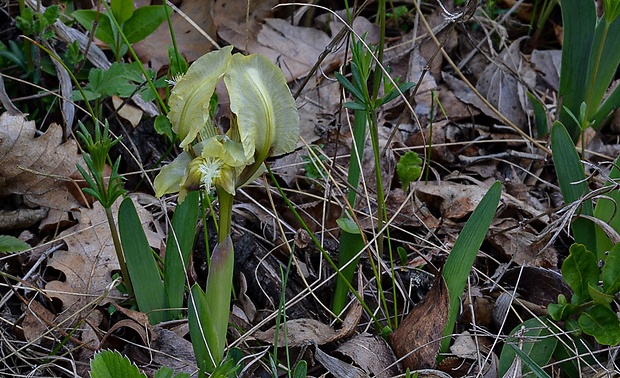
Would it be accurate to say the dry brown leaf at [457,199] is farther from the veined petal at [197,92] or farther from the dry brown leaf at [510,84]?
the veined petal at [197,92]

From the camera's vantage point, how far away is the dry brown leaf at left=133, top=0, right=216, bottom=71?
2613 millimetres

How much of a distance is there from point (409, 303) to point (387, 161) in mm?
628

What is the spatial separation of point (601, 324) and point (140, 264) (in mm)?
1062

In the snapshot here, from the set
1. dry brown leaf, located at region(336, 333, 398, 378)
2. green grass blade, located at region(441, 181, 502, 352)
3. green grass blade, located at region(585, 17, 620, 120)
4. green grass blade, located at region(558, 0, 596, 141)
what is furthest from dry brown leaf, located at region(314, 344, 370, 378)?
green grass blade, located at region(585, 17, 620, 120)

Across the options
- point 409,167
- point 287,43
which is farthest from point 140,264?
point 287,43

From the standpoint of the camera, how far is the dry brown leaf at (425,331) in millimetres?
1639

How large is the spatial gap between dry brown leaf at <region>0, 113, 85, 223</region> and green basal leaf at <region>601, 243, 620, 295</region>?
1.47 m

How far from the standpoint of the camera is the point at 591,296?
62.4 inches

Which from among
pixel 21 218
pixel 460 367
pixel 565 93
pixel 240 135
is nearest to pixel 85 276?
pixel 21 218

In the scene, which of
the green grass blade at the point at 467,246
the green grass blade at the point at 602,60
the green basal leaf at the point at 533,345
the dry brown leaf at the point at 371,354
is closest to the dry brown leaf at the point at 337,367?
the dry brown leaf at the point at 371,354

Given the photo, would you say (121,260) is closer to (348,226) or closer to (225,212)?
(225,212)

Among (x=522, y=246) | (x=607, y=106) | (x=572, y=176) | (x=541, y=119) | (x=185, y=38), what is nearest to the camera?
(x=572, y=176)

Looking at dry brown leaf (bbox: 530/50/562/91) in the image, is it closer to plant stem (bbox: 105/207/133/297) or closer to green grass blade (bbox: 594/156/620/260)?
green grass blade (bbox: 594/156/620/260)

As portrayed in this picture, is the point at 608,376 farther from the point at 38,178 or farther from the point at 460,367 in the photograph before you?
the point at 38,178
